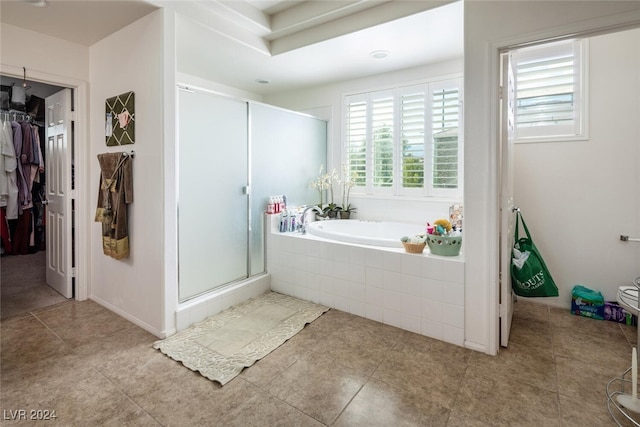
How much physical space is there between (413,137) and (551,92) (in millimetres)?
1285

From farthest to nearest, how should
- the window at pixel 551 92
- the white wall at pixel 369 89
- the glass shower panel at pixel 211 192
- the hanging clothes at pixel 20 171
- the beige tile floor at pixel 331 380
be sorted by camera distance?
the hanging clothes at pixel 20 171, the white wall at pixel 369 89, the window at pixel 551 92, the glass shower panel at pixel 211 192, the beige tile floor at pixel 331 380

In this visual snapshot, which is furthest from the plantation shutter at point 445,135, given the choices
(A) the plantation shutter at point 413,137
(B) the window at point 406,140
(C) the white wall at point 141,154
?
(C) the white wall at point 141,154

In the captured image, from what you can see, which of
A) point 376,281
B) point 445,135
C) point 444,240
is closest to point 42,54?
point 376,281

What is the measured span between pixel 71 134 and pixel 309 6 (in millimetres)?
2515

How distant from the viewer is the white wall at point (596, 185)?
103 inches

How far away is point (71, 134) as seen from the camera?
9.93 ft

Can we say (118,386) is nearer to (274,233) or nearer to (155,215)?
(155,215)

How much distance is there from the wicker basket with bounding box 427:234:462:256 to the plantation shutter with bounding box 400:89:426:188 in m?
1.29

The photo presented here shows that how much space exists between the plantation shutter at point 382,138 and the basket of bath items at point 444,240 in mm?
1383

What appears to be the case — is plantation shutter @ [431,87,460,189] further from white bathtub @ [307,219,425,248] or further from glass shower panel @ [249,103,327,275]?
glass shower panel @ [249,103,327,275]

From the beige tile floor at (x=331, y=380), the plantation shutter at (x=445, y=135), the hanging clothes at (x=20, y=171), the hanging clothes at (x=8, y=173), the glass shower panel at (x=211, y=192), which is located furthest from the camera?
the hanging clothes at (x=20, y=171)

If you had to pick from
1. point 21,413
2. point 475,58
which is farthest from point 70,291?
point 475,58

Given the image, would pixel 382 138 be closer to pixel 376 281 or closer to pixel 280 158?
pixel 280 158

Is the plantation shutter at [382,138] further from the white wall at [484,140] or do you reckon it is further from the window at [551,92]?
the white wall at [484,140]
